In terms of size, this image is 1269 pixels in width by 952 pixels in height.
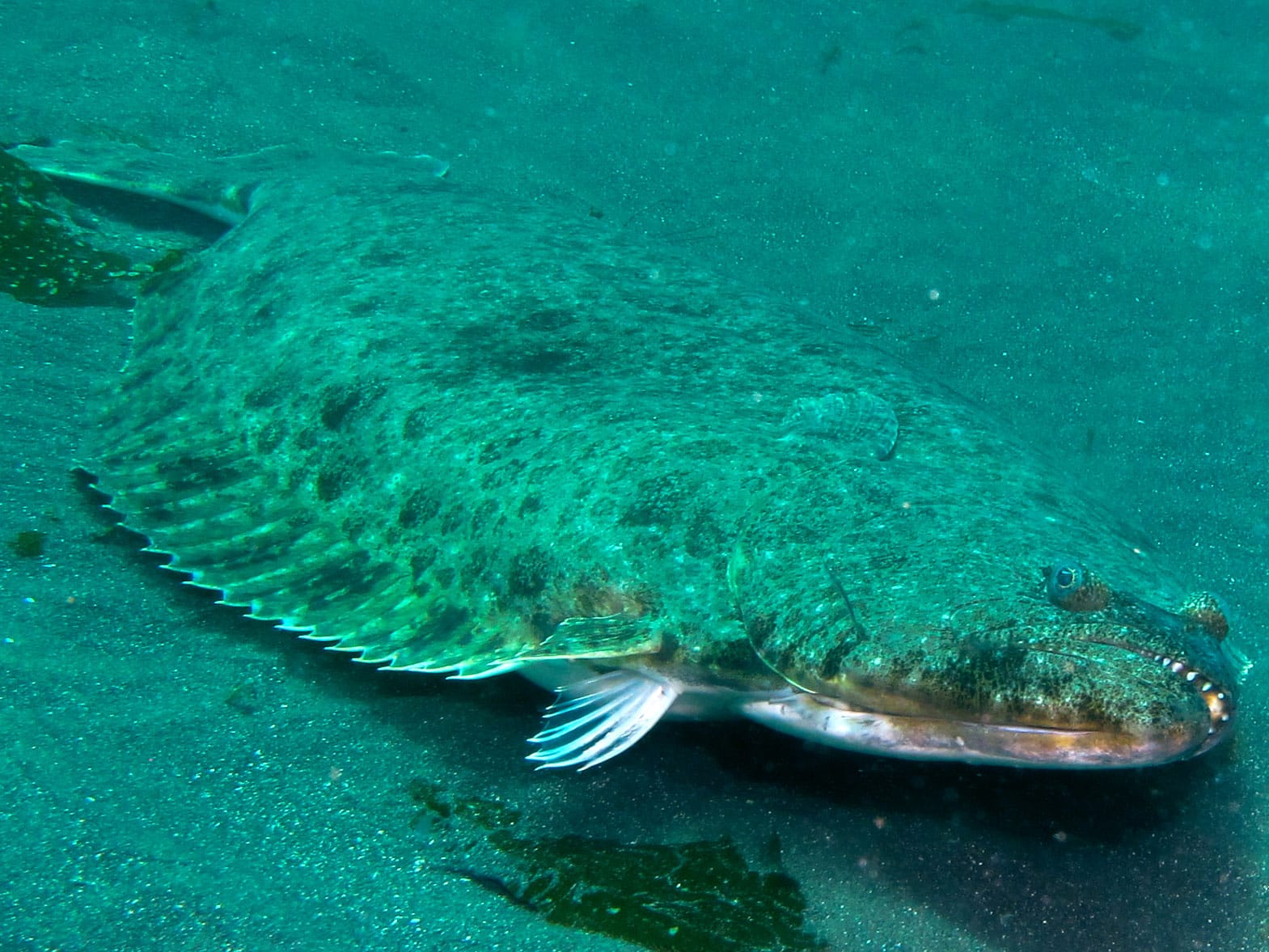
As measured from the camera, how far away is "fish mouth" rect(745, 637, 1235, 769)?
213 cm

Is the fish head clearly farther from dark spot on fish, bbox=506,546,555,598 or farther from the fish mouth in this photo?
dark spot on fish, bbox=506,546,555,598

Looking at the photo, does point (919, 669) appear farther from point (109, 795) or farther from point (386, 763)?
point (109, 795)

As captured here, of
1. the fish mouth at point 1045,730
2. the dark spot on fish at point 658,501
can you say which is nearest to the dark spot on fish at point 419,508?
the dark spot on fish at point 658,501

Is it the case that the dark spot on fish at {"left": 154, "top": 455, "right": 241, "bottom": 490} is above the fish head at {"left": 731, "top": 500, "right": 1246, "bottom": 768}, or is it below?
below

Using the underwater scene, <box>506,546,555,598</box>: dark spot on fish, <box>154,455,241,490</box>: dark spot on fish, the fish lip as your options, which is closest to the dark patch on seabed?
the underwater scene

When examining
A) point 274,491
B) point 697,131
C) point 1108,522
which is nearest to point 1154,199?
point 697,131

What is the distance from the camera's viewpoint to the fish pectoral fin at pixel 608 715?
2.67 metres

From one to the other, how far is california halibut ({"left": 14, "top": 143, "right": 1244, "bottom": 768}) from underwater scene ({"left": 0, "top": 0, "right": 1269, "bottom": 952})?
2 centimetres

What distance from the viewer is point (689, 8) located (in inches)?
416

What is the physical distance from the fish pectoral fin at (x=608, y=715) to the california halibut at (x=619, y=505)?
1 centimetres

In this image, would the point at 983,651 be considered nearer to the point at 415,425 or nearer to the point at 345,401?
the point at 415,425

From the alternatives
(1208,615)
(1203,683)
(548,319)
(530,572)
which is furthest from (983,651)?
(548,319)

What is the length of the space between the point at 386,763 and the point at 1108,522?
2897mm

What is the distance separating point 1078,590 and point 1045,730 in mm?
407
